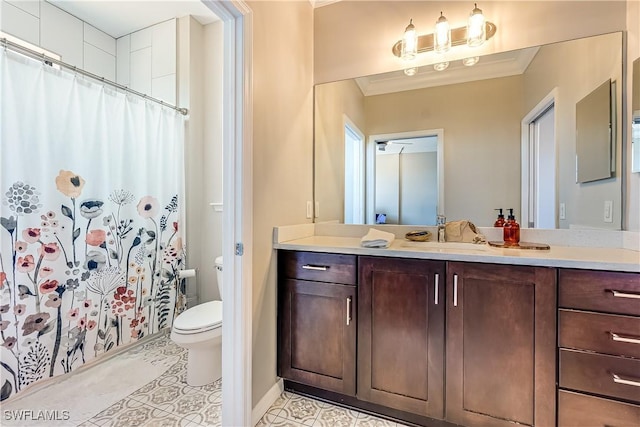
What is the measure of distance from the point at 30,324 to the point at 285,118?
6.15ft

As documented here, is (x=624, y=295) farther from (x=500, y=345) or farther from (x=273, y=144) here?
(x=273, y=144)

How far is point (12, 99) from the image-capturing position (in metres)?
1.53

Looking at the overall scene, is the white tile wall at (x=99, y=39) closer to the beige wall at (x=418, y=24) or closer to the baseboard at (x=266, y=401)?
the beige wall at (x=418, y=24)

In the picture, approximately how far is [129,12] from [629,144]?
347 cm

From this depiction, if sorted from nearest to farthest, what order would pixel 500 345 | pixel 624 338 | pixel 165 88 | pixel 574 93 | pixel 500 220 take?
pixel 624 338 < pixel 500 345 < pixel 574 93 < pixel 500 220 < pixel 165 88

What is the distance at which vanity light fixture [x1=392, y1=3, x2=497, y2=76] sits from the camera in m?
1.60

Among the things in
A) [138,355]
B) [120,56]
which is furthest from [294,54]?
[138,355]

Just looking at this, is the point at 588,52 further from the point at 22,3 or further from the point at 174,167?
the point at 22,3

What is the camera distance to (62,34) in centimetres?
222

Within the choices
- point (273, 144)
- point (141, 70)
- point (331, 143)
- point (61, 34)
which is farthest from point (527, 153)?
point (61, 34)

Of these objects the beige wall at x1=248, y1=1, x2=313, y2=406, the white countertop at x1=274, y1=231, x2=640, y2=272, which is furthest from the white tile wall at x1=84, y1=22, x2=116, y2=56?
the white countertop at x1=274, y1=231, x2=640, y2=272

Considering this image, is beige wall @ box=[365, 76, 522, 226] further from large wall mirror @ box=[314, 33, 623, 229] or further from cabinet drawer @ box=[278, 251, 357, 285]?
cabinet drawer @ box=[278, 251, 357, 285]

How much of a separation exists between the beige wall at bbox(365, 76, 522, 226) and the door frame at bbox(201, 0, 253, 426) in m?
1.08

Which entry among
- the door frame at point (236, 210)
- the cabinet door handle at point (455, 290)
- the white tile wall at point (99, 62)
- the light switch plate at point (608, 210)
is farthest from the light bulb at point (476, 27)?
the white tile wall at point (99, 62)
